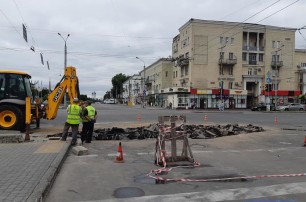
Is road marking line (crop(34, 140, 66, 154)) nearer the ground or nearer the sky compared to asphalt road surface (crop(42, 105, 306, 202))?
nearer the sky

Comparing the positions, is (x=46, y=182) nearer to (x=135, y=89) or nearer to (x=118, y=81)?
(x=135, y=89)

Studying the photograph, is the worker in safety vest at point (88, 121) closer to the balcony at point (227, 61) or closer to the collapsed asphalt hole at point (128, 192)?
the collapsed asphalt hole at point (128, 192)

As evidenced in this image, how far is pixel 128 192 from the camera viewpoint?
6.69 m

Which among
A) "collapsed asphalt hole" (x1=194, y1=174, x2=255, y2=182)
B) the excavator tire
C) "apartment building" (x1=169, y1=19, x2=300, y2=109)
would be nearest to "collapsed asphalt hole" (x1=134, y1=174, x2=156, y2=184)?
"collapsed asphalt hole" (x1=194, y1=174, x2=255, y2=182)

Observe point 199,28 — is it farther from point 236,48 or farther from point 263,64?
point 263,64

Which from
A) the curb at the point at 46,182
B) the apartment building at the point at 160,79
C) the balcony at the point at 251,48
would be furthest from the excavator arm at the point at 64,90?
the apartment building at the point at 160,79

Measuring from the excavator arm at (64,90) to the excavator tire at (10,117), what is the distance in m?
1.57

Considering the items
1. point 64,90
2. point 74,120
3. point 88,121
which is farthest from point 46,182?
point 64,90

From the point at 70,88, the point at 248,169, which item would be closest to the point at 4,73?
the point at 70,88

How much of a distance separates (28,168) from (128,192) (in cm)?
273

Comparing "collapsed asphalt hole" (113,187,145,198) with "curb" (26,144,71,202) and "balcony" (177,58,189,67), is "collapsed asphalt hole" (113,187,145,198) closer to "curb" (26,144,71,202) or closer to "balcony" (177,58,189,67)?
"curb" (26,144,71,202)

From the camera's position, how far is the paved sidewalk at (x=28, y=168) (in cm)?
588

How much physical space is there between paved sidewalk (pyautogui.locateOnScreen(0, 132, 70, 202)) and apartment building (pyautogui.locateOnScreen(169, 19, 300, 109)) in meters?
57.5

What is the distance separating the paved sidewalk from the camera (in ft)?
19.3
